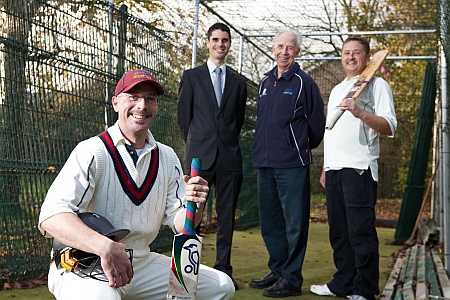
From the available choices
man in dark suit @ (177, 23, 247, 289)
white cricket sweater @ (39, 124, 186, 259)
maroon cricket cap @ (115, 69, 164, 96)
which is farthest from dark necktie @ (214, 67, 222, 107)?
maroon cricket cap @ (115, 69, 164, 96)

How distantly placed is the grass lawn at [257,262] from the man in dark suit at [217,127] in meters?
0.63

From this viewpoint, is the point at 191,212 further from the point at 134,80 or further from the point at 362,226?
the point at 362,226

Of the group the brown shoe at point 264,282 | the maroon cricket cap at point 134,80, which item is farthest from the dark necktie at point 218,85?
the maroon cricket cap at point 134,80

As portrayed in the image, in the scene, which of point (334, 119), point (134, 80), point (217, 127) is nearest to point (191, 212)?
point (134, 80)

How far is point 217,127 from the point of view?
5.75m

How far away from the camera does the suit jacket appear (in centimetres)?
571

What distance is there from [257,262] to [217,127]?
1.97 m

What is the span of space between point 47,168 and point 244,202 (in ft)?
17.9

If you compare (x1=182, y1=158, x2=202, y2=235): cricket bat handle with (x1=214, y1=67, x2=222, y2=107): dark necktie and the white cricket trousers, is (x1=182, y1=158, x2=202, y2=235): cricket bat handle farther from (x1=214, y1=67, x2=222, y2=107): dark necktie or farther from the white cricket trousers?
(x1=214, y1=67, x2=222, y2=107): dark necktie

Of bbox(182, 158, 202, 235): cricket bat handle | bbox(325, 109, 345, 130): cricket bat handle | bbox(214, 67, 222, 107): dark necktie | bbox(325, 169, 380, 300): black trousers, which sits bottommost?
bbox(325, 169, 380, 300): black trousers

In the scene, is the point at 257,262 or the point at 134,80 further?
the point at 257,262

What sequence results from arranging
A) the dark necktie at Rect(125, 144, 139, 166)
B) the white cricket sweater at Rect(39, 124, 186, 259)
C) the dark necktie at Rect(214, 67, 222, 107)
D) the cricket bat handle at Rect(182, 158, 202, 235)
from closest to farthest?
the white cricket sweater at Rect(39, 124, 186, 259)
the cricket bat handle at Rect(182, 158, 202, 235)
the dark necktie at Rect(125, 144, 139, 166)
the dark necktie at Rect(214, 67, 222, 107)

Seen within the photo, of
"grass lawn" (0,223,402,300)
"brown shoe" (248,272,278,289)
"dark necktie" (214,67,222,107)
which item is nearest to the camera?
"grass lawn" (0,223,402,300)

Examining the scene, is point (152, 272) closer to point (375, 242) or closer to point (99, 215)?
point (99, 215)
